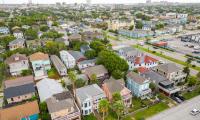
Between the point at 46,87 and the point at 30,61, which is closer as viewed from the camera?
the point at 46,87

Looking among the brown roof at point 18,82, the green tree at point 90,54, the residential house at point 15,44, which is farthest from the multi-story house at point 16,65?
the green tree at point 90,54

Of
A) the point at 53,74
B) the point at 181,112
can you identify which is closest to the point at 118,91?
the point at 181,112

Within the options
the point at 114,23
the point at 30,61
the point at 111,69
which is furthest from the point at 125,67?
the point at 114,23

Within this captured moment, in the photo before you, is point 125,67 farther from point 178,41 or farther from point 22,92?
point 178,41

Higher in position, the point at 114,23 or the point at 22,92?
the point at 114,23

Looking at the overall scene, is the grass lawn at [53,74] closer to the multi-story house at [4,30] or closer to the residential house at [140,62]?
the residential house at [140,62]

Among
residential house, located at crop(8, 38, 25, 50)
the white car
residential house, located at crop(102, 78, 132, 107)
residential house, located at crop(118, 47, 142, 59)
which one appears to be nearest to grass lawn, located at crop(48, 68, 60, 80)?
residential house, located at crop(102, 78, 132, 107)
